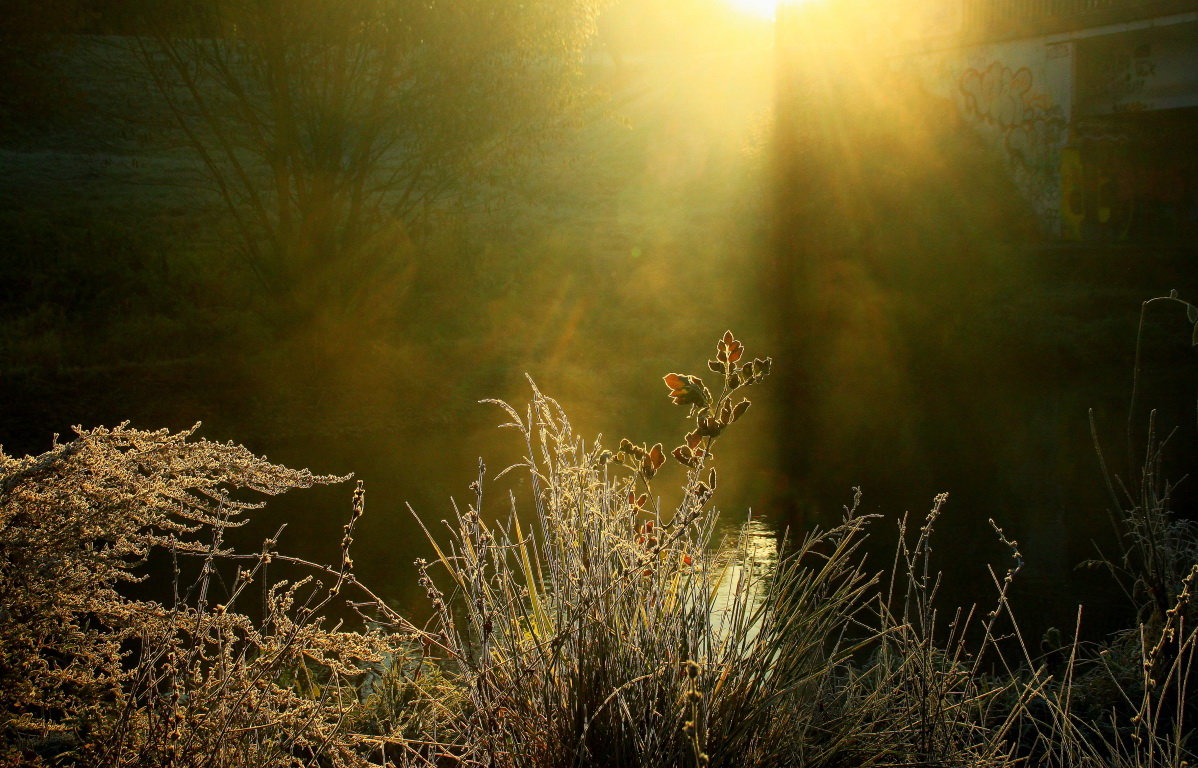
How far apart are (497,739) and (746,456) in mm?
7528

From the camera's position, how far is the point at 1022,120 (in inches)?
856

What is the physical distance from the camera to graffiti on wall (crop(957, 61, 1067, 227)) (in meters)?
21.3

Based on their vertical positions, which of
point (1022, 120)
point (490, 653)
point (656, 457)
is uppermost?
point (1022, 120)

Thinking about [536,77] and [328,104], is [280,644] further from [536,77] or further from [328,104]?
[536,77]

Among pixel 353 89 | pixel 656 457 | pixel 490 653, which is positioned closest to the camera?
pixel 490 653

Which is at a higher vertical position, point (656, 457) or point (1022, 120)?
point (1022, 120)

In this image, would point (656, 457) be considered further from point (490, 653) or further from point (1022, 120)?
point (1022, 120)

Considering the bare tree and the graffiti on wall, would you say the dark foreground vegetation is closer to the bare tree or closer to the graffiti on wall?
the bare tree

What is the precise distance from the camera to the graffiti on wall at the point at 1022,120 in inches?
839

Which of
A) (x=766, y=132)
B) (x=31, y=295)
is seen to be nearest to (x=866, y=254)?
(x=766, y=132)

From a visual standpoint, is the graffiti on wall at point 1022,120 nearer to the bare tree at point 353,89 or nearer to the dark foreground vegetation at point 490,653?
the bare tree at point 353,89

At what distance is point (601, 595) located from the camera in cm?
224

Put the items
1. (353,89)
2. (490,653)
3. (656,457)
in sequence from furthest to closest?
(353,89) → (656,457) → (490,653)

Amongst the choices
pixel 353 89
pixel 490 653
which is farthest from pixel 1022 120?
pixel 490 653
